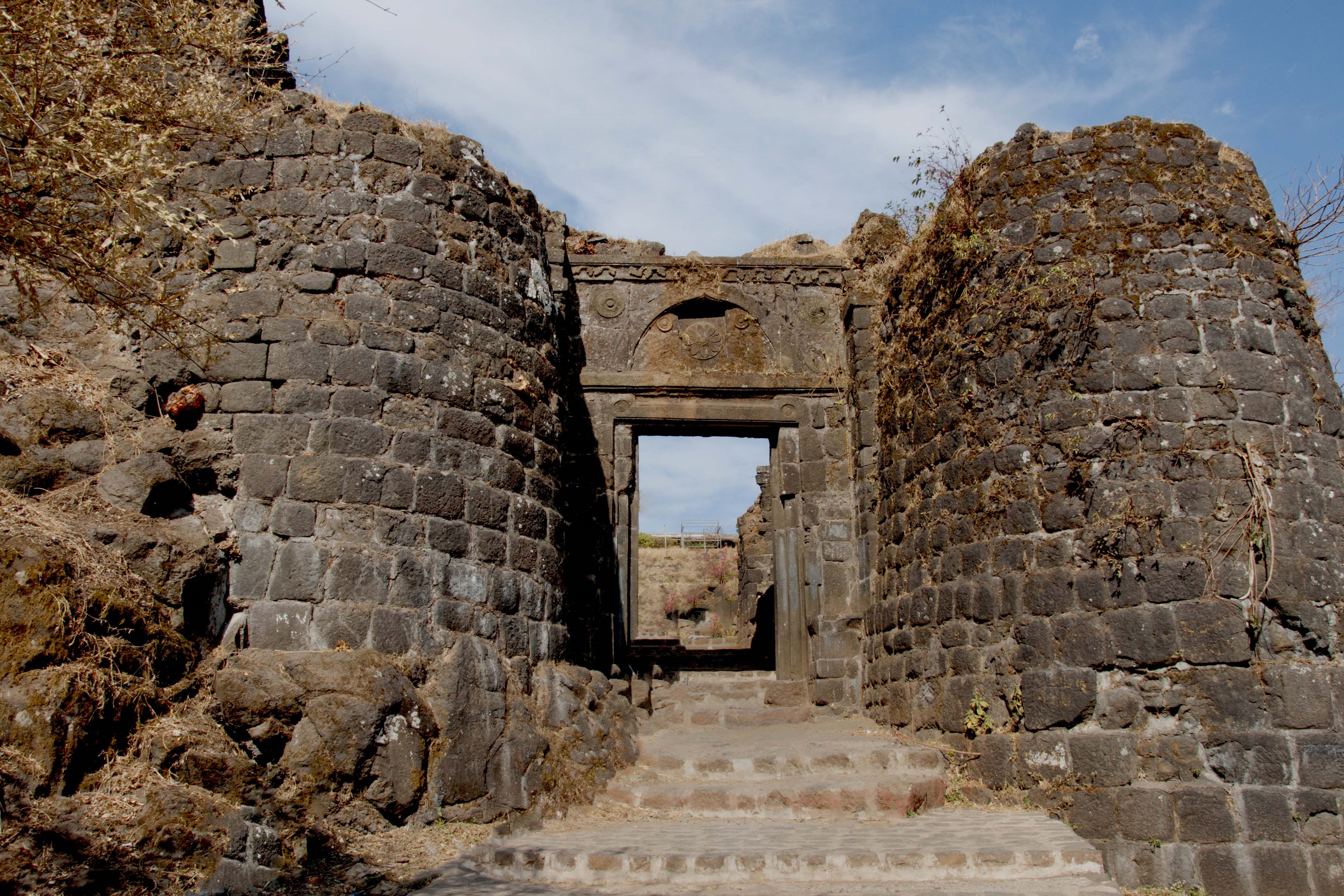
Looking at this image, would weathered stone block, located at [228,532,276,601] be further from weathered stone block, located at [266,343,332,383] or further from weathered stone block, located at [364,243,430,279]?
weathered stone block, located at [364,243,430,279]

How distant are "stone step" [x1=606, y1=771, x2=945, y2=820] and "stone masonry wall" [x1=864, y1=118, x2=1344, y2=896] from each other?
28.9 inches

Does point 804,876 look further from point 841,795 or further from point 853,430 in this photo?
point 853,430

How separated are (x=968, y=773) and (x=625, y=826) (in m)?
2.57

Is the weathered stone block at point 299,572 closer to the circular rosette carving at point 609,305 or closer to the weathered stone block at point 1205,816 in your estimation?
the circular rosette carving at point 609,305

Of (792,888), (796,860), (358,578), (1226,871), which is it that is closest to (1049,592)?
(1226,871)

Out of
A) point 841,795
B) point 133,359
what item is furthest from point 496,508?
point 841,795

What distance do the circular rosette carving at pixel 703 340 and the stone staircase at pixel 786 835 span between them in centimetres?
404

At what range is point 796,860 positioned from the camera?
5.48m

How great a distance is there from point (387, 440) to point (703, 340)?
190 inches

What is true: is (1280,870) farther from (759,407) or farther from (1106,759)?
(759,407)

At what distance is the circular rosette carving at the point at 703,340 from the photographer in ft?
35.8

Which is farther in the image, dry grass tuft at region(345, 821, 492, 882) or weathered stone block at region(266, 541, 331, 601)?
weathered stone block at region(266, 541, 331, 601)

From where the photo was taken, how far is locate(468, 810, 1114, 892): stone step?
5.43 meters

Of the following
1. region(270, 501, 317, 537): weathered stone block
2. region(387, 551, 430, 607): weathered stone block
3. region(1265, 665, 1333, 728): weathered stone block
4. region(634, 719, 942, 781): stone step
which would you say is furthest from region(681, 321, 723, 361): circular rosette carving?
region(1265, 665, 1333, 728): weathered stone block
